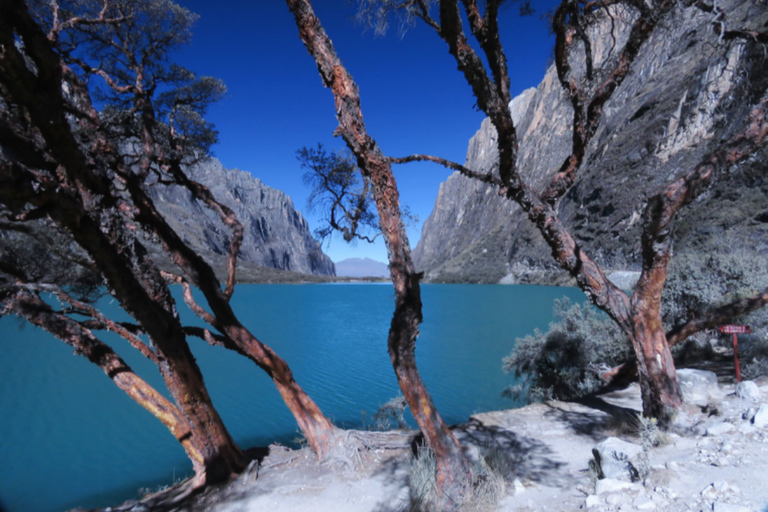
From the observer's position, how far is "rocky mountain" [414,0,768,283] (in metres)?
5.63

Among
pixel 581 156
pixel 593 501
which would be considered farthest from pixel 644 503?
pixel 581 156

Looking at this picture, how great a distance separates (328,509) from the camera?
3447 mm

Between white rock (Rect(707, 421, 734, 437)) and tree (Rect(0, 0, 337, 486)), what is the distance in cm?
341

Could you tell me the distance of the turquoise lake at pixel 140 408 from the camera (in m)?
7.34

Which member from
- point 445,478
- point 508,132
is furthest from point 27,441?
point 508,132

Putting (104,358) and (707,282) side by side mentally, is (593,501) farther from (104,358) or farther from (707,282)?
(707,282)

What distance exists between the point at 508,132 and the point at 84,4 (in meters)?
5.40

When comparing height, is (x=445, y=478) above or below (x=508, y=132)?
below

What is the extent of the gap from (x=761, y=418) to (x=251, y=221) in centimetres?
13202

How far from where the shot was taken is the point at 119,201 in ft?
12.0

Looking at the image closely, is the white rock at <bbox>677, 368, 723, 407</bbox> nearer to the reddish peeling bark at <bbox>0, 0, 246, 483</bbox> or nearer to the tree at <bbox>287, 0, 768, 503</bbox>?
the tree at <bbox>287, 0, 768, 503</bbox>

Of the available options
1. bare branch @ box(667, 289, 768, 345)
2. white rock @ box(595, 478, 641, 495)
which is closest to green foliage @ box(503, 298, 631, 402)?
bare branch @ box(667, 289, 768, 345)

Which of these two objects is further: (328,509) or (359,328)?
(359,328)

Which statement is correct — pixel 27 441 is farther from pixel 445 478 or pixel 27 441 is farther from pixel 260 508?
pixel 445 478
